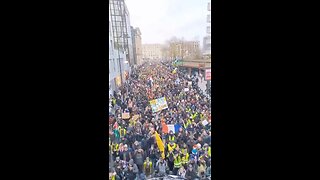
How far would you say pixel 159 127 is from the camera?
3.62m

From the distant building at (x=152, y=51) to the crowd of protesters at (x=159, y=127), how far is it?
0.10 metres

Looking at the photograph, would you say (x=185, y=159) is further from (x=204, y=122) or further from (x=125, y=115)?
(x=125, y=115)

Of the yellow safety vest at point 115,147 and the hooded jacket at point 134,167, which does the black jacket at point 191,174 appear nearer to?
the hooded jacket at point 134,167

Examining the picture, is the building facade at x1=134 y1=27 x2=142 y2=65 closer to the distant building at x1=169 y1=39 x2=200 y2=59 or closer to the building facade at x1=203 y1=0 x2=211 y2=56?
the distant building at x1=169 y1=39 x2=200 y2=59

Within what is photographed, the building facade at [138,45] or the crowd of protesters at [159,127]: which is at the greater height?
the building facade at [138,45]

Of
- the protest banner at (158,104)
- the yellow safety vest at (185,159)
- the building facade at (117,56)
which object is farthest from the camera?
the protest banner at (158,104)

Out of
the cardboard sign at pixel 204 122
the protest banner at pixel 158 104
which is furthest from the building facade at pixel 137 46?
the cardboard sign at pixel 204 122

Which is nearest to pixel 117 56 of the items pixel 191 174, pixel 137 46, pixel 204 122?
pixel 137 46

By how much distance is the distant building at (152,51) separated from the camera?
357 centimetres

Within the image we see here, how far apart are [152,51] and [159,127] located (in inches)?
33.9

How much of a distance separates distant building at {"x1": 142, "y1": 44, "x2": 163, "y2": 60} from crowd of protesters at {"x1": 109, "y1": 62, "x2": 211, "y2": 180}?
3.8 inches

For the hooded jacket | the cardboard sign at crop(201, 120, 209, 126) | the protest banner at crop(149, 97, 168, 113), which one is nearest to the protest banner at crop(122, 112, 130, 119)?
the protest banner at crop(149, 97, 168, 113)
